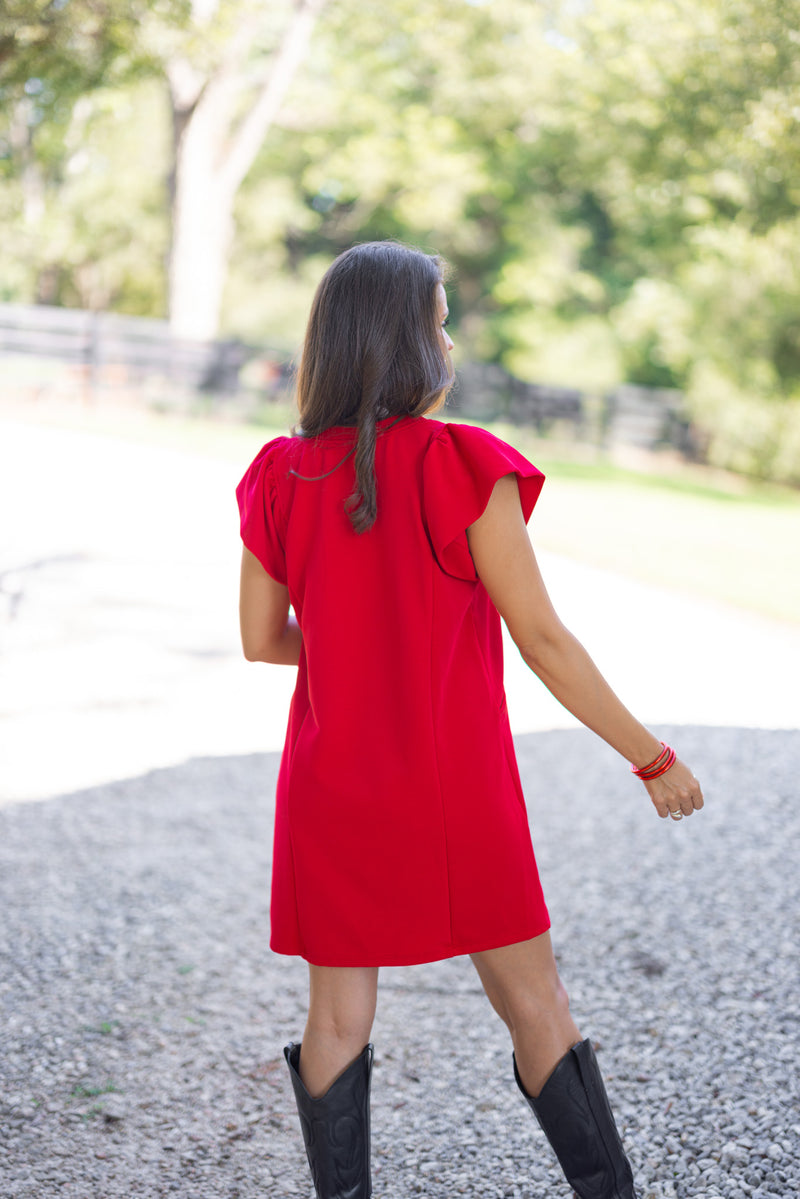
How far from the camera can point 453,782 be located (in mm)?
1811

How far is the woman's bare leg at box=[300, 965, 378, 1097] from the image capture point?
1874mm

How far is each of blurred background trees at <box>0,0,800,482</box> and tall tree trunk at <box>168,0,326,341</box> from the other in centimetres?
5

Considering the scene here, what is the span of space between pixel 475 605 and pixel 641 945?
217cm

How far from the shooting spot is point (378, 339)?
1.82 metres

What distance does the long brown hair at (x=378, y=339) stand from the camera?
5.98 ft

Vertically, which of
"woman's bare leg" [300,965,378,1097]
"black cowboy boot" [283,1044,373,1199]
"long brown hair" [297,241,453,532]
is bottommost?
"black cowboy boot" [283,1044,373,1199]

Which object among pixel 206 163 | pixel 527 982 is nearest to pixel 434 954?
pixel 527 982

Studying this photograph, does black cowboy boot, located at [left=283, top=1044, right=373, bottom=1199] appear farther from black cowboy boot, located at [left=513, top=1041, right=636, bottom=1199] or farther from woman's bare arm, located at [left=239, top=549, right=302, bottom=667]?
woman's bare arm, located at [left=239, top=549, right=302, bottom=667]

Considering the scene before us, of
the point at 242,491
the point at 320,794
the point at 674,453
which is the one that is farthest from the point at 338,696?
the point at 674,453

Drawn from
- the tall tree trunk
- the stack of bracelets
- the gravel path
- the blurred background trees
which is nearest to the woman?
the stack of bracelets

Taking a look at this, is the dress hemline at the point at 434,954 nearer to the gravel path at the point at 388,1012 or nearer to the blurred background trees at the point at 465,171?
the gravel path at the point at 388,1012

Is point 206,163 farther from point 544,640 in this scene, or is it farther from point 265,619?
point 544,640

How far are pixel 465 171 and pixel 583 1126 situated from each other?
3224 cm

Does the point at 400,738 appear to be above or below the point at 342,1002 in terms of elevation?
above
